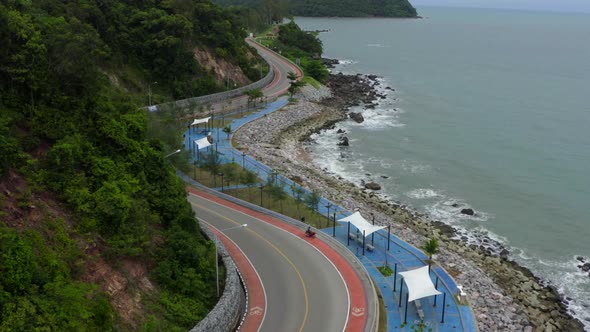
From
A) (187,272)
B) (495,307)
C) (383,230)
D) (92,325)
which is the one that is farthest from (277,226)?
(92,325)

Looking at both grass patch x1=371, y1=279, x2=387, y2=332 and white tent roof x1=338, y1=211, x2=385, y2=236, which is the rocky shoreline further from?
grass patch x1=371, y1=279, x2=387, y2=332

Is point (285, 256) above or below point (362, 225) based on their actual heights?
below

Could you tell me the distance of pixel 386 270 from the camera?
3697 cm

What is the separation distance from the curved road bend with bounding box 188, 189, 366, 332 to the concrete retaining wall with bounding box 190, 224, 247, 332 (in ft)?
2.42

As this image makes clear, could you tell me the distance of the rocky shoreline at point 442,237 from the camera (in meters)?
35.4

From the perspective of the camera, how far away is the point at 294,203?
48.0 meters

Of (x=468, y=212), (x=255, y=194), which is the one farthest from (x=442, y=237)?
(x=255, y=194)

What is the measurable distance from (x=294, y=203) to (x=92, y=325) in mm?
26329

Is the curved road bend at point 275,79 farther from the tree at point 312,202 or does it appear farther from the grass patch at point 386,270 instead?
the grass patch at point 386,270

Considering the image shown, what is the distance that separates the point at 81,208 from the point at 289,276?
13382mm

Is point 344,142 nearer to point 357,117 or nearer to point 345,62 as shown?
point 357,117

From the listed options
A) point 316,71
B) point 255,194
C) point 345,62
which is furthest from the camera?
Result: point 345,62

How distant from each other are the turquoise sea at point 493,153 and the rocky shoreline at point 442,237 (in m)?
2.04

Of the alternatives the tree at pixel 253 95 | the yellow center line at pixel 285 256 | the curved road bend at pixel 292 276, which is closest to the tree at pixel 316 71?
the tree at pixel 253 95
